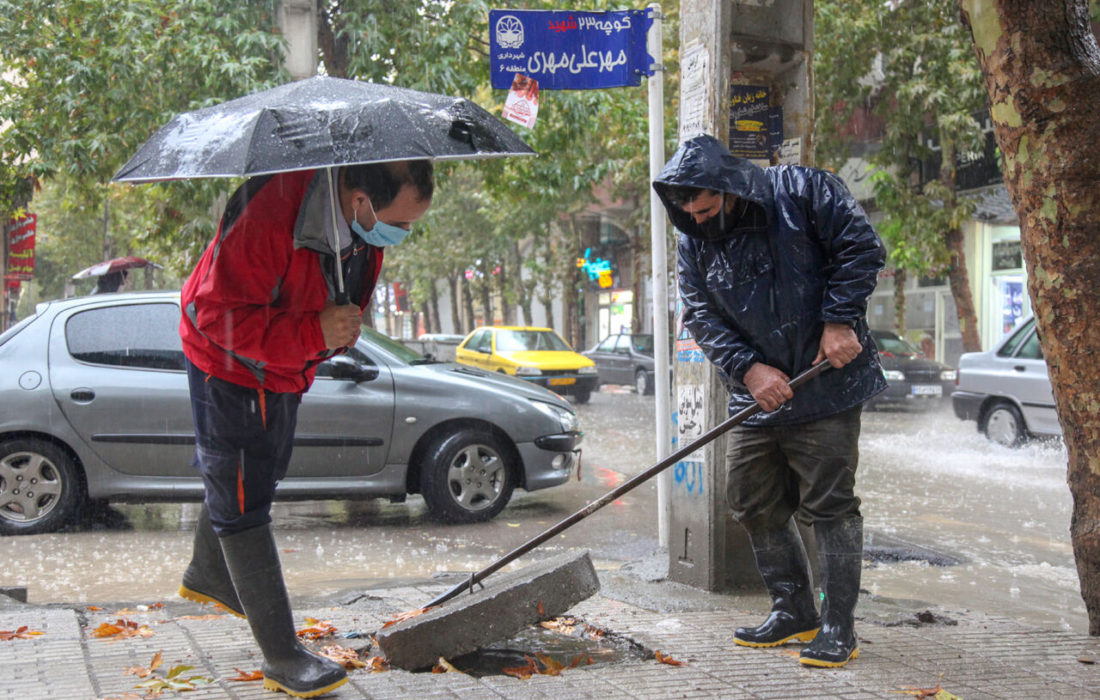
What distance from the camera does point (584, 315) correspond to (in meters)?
44.2

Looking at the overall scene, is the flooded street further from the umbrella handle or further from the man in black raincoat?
the umbrella handle

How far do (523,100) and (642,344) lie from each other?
16925mm

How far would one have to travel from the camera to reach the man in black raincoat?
11.2 feet

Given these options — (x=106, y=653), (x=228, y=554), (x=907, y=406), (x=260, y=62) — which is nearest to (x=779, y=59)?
(x=228, y=554)

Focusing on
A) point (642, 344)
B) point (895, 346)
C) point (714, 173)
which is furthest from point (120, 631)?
point (642, 344)

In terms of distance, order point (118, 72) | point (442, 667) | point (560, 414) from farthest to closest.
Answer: point (118, 72) → point (560, 414) → point (442, 667)

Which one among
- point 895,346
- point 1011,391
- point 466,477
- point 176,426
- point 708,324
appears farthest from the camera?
point 895,346

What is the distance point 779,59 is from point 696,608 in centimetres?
257

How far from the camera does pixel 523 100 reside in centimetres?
633

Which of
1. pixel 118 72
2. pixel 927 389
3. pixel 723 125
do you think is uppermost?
pixel 118 72

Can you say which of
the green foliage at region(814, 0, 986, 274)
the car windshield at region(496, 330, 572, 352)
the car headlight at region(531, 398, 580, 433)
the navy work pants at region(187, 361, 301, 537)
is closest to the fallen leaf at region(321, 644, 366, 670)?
the navy work pants at region(187, 361, 301, 537)

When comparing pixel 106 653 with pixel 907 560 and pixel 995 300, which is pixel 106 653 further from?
pixel 995 300

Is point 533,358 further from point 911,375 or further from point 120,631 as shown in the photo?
point 120,631

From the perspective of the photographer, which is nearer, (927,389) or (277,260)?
(277,260)
